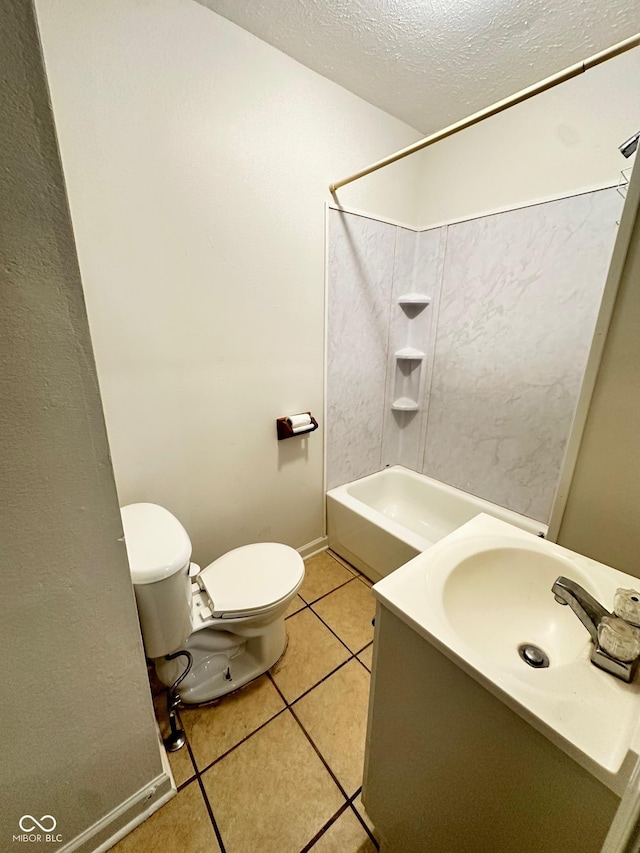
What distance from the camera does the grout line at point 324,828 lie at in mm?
904

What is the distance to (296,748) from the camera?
1.12 metres

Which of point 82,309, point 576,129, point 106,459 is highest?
point 576,129

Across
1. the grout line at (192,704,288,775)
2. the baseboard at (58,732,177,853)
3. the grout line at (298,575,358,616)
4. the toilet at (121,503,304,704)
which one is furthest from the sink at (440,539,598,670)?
the grout line at (298,575,358,616)

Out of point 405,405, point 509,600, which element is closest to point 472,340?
point 405,405

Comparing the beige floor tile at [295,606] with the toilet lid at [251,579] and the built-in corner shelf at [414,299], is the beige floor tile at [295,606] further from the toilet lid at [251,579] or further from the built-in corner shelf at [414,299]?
the built-in corner shelf at [414,299]

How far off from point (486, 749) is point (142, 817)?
105cm

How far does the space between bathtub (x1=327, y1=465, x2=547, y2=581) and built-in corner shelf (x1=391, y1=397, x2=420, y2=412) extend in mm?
442

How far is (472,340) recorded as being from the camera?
6.31ft

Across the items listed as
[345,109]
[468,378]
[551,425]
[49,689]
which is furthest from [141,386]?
[551,425]

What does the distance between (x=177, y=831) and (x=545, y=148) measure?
290 cm

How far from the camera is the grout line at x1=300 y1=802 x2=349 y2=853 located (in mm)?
904

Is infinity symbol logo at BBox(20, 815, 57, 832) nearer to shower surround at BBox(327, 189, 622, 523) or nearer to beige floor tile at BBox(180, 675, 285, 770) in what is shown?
beige floor tile at BBox(180, 675, 285, 770)

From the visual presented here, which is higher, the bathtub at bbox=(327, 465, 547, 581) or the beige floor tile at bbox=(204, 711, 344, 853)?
the bathtub at bbox=(327, 465, 547, 581)

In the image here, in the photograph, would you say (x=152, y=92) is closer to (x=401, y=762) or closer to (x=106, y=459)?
(x=106, y=459)
